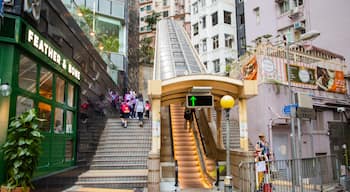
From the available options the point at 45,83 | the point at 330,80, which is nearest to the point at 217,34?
the point at 330,80

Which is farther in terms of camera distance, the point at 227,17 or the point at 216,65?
the point at 227,17

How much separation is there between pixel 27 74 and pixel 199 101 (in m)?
5.29

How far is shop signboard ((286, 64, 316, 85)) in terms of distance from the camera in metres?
15.4

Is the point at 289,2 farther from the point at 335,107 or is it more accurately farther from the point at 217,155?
the point at 217,155

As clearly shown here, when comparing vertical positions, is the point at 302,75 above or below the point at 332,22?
below

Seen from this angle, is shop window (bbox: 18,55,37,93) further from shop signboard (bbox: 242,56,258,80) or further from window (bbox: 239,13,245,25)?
window (bbox: 239,13,245,25)

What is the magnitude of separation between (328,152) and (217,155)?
7388mm

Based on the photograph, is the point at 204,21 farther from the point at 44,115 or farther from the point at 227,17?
the point at 44,115

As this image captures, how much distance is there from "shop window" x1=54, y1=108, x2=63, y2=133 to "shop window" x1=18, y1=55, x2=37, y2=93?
1.95 meters

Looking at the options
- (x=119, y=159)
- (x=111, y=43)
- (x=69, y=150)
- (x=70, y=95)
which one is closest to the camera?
(x=69, y=150)

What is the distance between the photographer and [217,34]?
110 ft

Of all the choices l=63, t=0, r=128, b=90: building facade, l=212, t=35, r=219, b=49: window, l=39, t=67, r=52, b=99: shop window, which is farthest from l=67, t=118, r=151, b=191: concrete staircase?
l=212, t=35, r=219, b=49: window

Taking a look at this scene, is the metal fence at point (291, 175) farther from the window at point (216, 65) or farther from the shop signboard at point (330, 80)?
the window at point (216, 65)

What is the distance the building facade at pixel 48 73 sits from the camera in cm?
620
